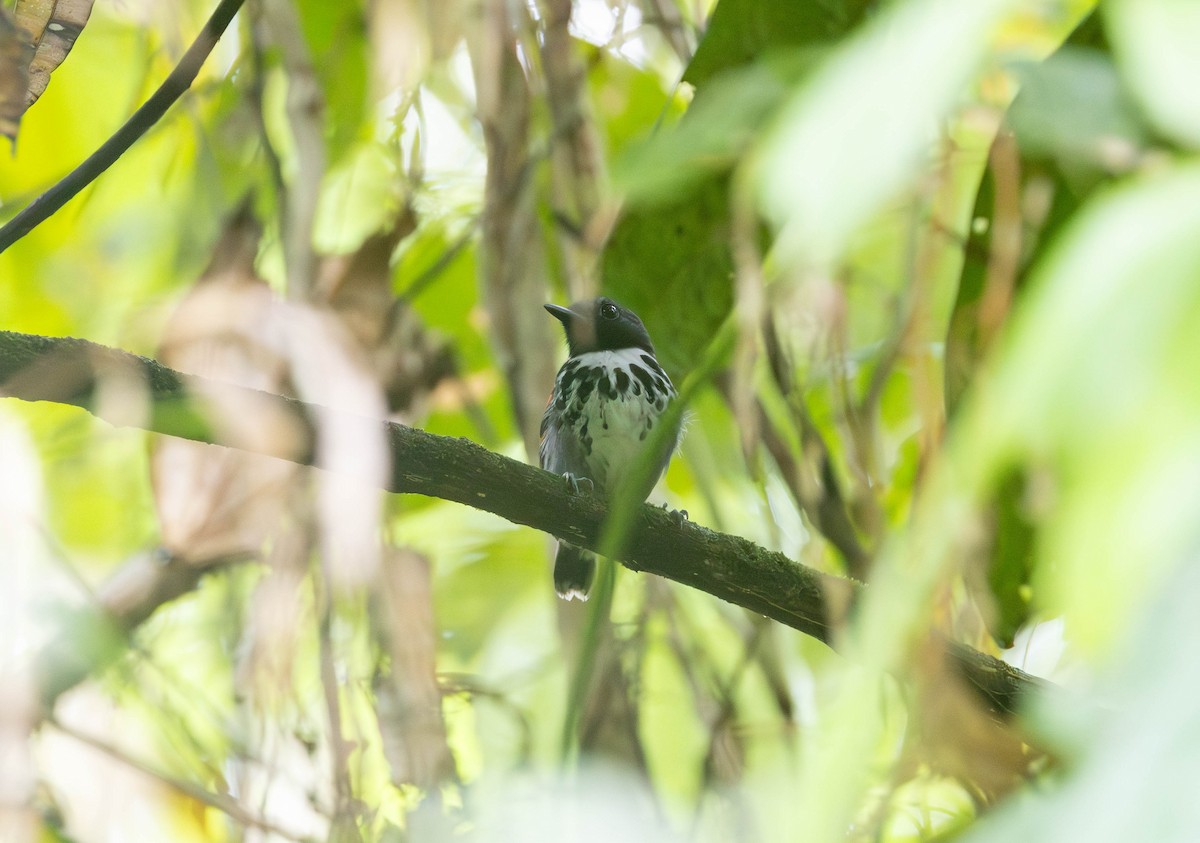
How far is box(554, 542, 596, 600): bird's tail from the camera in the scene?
11.4ft

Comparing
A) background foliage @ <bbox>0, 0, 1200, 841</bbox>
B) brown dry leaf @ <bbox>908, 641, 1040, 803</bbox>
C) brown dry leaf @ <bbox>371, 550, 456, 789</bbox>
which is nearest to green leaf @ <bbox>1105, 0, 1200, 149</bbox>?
background foliage @ <bbox>0, 0, 1200, 841</bbox>

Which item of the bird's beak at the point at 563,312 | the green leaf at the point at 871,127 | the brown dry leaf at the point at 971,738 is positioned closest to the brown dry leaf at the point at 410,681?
the bird's beak at the point at 563,312

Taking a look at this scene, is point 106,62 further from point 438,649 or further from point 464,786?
point 464,786

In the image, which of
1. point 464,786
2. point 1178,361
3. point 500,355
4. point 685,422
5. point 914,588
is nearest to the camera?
point 1178,361

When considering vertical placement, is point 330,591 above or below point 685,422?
below

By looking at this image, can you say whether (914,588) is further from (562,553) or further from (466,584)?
(466,584)

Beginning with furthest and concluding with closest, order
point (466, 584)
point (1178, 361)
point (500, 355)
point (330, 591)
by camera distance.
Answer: point (466, 584) < point (500, 355) < point (330, 591) < point (1178, 361)

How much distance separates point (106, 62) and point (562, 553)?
6.12 ft

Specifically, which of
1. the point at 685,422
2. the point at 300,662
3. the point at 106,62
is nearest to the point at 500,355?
the point at 685,422

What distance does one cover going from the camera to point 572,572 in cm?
362

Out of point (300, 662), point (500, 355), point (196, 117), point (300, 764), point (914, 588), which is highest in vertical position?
point (196, 117)

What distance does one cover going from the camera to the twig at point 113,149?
5.67ft

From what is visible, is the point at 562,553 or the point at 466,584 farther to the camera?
the point at 466,584

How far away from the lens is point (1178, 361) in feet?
1.98
